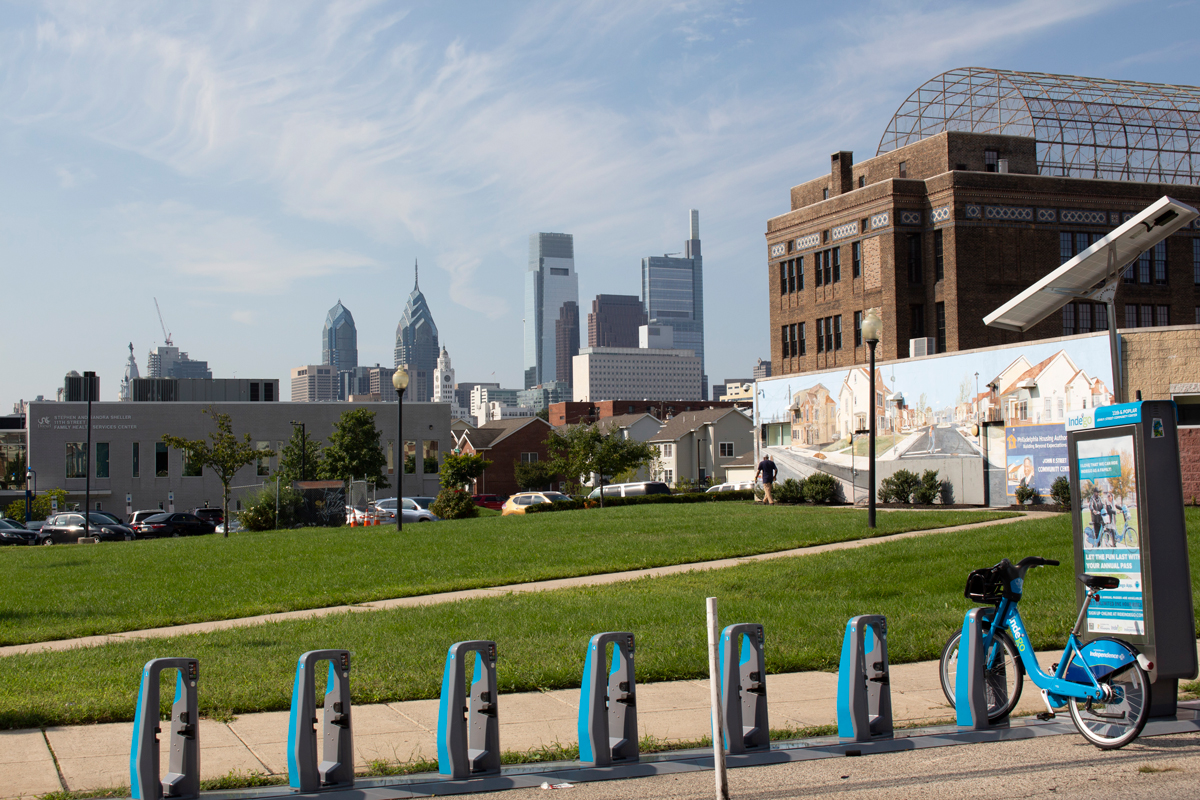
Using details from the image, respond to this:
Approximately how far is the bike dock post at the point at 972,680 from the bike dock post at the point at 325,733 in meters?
4.41

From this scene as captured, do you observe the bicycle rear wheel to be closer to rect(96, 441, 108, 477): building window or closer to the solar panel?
the solar panel

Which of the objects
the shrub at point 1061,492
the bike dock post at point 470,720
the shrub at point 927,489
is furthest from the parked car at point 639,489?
the bike dock post at point 470,720

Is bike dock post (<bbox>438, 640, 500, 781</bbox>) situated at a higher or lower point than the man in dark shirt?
lower

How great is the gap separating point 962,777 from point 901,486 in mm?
25159

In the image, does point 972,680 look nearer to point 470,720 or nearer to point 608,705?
point 608,705

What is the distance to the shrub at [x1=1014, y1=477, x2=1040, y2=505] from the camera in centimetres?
2727

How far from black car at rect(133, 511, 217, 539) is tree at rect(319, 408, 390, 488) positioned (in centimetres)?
1976

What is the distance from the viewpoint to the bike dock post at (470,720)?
6582 mm

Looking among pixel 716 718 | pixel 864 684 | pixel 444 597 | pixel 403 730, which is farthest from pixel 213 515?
pixel 716 718

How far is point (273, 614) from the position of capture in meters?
14.1

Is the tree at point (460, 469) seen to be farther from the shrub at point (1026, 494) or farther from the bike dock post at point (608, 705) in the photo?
the bike dock post at point (608, 705)

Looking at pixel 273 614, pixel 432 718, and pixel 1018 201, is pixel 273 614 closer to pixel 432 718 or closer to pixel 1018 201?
pixel 432 718

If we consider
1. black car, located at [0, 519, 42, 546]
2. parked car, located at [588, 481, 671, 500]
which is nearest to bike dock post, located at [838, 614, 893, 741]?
black car, located at [0, 519, 42, 546]

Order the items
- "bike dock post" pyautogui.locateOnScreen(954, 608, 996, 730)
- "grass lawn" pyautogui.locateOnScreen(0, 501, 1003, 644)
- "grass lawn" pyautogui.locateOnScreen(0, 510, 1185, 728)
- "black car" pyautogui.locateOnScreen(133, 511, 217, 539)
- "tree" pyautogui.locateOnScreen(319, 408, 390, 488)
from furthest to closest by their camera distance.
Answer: "tree" pyautogui.locateOnScreen(319, 408, 390, 488) < "black car" pyautogui.locateOnScreen(133, 511, 217, 539) < "grass lawn" pyautogui.locateOnScreen(0, 501, 1003, 644) < "grass lawn" pyautogui.locateOnScreen(0, 510, 1185, 728) < "bike dock post" pyautogui.locateOnScreen(954, 608, 996, 730)
